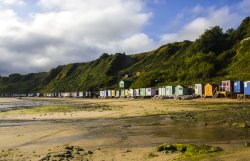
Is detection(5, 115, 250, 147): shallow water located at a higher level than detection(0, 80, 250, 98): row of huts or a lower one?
lower

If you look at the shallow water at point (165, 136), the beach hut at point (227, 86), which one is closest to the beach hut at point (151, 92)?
the beach hut at point (227, 86)

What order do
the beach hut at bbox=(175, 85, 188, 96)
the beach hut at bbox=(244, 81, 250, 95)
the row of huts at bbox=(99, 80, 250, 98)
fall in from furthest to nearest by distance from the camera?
the beach hut at bbox=(175, 85, 188, 96)
the row of huts at bbox=(99, 80, 250, 98)
the beach hut at bbox=(244, 81, 250, 95)

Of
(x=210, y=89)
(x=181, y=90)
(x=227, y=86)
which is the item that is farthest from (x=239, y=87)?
(x=181, y=90)

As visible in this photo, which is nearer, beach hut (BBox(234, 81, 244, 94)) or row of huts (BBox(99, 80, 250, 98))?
beach hut (BBox(234, 81, 244, 94))

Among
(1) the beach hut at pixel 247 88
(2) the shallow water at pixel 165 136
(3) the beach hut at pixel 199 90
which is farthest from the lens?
(3) the beach hut at pixel 199 90

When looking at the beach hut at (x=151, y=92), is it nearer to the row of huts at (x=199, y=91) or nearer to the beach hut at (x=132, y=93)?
the row of huts at (x=199, y=91)

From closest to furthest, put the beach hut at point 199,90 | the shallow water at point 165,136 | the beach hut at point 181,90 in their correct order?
1. the shallow water at point 165,136
2. the beach hut at point 199,90
3. the beach hut at point 181,90

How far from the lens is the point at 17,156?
57.2ft

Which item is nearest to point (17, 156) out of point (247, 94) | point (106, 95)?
point (247, 94)

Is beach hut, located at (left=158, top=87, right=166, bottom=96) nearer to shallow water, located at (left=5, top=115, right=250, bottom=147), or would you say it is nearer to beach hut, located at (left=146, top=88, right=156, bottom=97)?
beach hut, located at (left=146, top=88, right=156, bottom=97)

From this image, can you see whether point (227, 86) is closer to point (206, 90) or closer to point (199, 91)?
point (206, 90)

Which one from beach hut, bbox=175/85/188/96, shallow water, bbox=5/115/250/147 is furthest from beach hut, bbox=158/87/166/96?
shallow water, bbox=5/115/250/147

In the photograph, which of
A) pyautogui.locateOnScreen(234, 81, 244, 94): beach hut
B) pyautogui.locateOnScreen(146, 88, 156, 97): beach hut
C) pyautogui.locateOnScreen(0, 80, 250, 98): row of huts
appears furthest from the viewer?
pyautogui.locateOnScreen(146, 88, 156, 97): beach hut

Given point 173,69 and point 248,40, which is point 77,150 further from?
point 173,69
